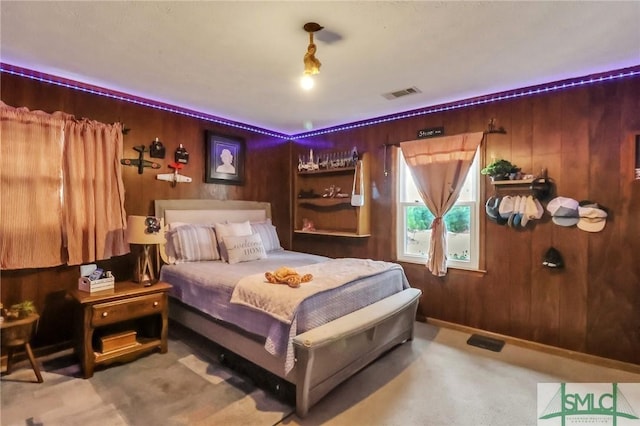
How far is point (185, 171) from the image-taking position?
151 inches

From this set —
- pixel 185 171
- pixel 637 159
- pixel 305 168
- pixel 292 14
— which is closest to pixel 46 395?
pixel 185 171

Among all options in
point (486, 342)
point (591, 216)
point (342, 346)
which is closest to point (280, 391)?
point (342, 346)

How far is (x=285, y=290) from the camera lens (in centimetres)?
224

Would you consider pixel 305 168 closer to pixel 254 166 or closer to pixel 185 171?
pixel 254 166

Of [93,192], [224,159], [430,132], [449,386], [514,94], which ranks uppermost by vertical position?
[514,94]

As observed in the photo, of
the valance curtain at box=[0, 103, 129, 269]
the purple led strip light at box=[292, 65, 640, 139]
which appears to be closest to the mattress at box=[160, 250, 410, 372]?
the valance curtain at box=[0, 103, 129, 269]

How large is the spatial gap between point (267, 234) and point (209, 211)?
2.47 feet

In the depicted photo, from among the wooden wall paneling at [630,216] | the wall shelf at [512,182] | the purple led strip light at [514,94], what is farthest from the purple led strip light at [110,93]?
the wooden wall paneling at [630,216]

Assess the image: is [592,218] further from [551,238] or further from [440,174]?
[440,174]

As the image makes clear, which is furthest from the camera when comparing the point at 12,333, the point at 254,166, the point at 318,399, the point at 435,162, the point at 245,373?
the point at 254,166

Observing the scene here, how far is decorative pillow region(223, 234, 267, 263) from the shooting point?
3.32 meters

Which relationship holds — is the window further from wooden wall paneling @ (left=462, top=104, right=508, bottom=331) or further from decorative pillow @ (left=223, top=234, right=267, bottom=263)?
decorative pillow @ (left=223, top=234, right=267, bottom=263)

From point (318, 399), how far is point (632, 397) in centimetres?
217

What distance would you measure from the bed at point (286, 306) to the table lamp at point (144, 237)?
24 cm
